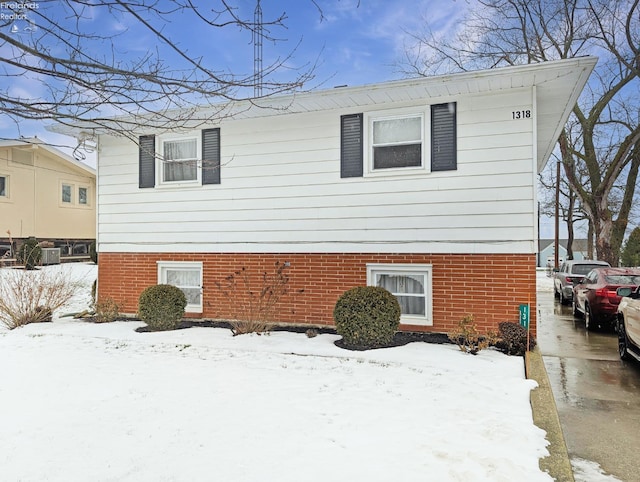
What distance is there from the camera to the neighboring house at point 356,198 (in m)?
7.32

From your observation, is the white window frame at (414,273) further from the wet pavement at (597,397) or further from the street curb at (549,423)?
the wet pavement at (597,397)

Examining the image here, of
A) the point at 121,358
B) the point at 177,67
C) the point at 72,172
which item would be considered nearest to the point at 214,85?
the point at 177,67

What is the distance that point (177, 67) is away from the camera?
385 centimetres

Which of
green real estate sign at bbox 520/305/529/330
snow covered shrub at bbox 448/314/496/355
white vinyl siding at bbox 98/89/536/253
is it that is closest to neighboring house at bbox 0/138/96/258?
white vinyl siding at bbox 98/89/536/253

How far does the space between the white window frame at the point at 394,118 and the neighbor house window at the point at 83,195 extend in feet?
76.6

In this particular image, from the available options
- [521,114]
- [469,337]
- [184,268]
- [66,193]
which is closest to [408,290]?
[469,337]

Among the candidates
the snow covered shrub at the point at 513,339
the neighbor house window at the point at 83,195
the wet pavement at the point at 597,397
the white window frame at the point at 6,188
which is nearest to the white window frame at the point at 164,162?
the snow covered shrub at the point at 513,339

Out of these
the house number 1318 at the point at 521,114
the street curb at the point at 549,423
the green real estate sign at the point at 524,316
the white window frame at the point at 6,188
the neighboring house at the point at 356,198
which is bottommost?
the street curb at the point at 549,423

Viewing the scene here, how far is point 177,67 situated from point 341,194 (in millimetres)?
4745

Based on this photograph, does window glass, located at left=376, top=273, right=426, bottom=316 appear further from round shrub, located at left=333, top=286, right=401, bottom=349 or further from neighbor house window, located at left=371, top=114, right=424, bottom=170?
neighbor house window, located at left=371, top=114, right=424, bottom=170

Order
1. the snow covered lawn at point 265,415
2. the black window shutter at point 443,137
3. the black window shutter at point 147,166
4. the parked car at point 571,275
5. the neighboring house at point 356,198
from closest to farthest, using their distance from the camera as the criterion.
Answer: the snow covered lawn at point 265,415 < the neighboring house at point 356,198 < the black window shutter at point 443,137 < the black window shutter at point 147,166 < the parked car at point 571,275

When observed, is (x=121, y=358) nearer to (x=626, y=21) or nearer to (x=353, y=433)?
(x=353, y=433)

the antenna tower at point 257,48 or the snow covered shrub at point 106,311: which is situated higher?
the antenna tower at point 257,48

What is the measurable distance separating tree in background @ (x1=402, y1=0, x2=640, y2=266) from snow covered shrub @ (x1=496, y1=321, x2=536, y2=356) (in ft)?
47.5
